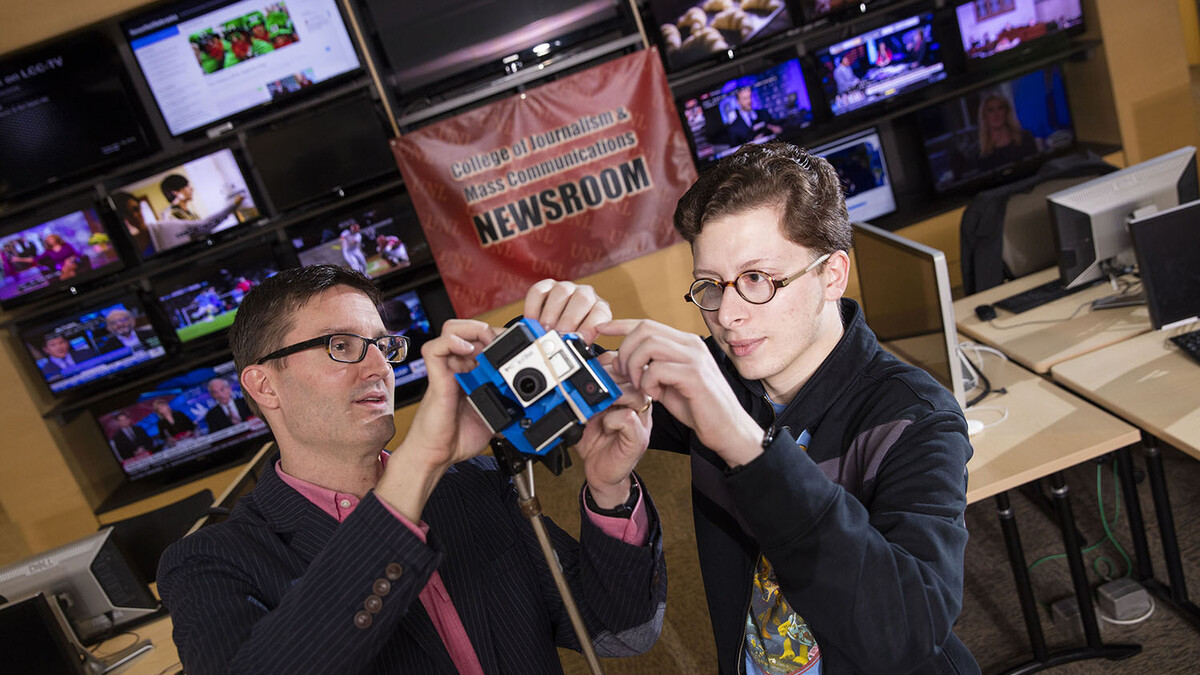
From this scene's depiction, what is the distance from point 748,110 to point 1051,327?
218 cm

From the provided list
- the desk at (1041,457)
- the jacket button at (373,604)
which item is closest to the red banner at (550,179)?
the desk at (1041,457)

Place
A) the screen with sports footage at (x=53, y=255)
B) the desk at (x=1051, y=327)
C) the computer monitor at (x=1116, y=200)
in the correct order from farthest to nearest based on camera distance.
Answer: the screen with sports footage at (x=53, y=255) < the computer monitor at (x=1116, y=200) < the desk at (x=1051, y=327)

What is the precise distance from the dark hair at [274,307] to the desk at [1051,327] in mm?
2259

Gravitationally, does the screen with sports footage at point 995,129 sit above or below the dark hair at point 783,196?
below

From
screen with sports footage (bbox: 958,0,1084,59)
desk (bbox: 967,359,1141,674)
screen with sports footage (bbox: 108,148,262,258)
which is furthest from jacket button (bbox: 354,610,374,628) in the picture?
screen with sports footage (bbox: 958,0,1084,59)

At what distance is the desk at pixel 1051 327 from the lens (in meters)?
2.67

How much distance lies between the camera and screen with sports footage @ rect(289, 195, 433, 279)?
435 centimetres

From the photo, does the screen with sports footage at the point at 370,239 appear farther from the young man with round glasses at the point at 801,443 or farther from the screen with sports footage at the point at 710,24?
the young man with round glasses at the point at 801,443

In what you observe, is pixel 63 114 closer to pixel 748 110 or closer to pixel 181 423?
pixel 181 423

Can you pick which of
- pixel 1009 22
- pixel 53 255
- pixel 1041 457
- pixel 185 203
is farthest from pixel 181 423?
pixel 1009 22

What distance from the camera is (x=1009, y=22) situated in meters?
4.53

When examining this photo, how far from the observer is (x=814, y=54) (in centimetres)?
446

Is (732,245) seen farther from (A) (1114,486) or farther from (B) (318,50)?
(B) (318,50)

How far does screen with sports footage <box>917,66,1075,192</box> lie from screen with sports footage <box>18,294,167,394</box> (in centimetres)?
449
